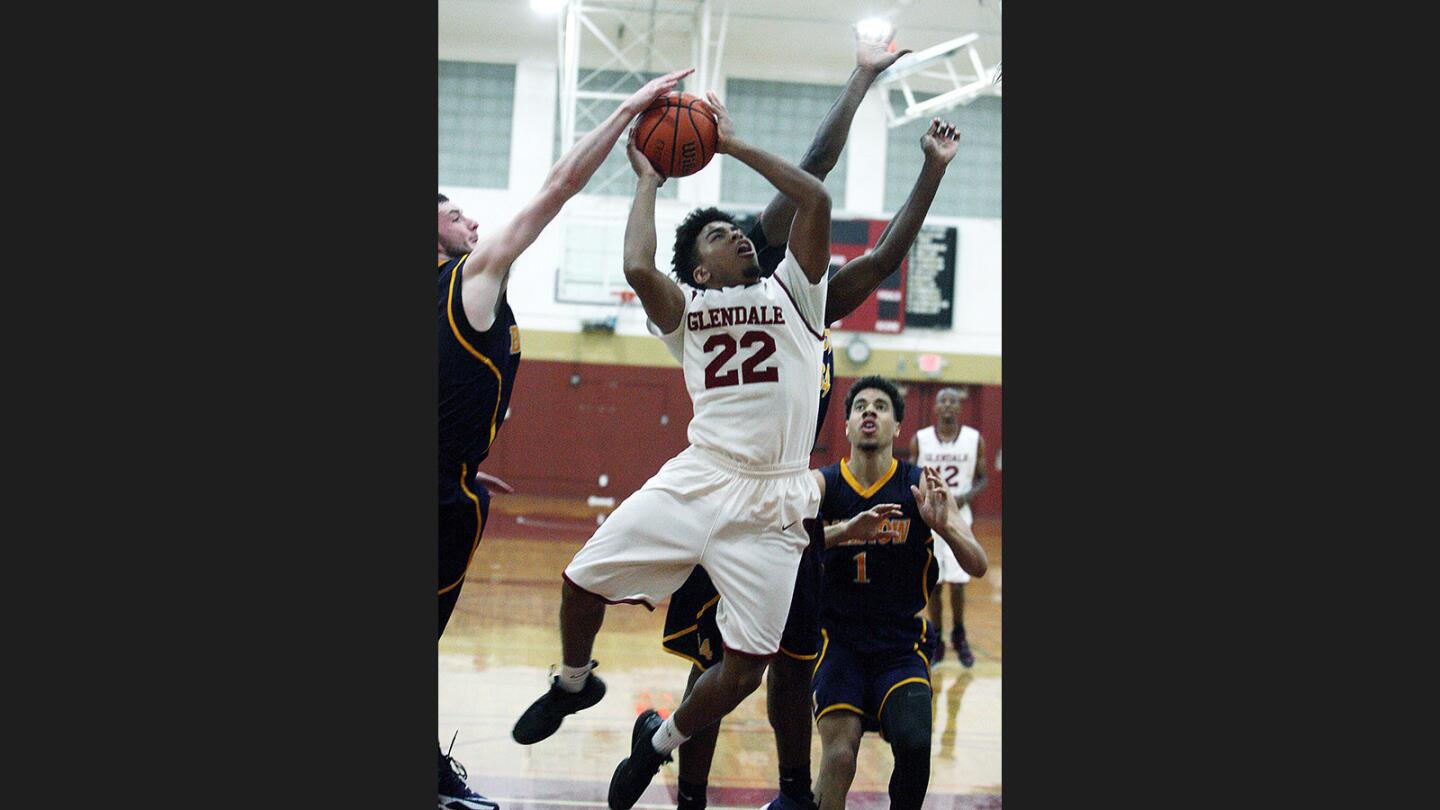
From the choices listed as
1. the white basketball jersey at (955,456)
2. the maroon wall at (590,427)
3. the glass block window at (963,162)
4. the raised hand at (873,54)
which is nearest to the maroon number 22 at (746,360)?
the raised hand at (873,54)

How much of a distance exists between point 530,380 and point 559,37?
4.90m

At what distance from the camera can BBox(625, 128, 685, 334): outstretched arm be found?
4156mm

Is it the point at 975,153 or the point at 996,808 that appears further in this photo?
the point at 975,153

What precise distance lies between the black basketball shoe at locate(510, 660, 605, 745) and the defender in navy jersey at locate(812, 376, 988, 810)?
3.01 feet

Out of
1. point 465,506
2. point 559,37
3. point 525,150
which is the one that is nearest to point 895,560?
point 465,506

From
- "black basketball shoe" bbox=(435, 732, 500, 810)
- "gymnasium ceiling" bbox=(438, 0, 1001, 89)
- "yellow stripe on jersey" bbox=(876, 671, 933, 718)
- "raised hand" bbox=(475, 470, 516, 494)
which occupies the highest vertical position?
"gymnasium ceiling" bbox=(438, 0, 1001, 89)

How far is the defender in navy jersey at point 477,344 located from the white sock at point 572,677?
474mm

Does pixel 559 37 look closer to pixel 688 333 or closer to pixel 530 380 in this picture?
pixel 530 380

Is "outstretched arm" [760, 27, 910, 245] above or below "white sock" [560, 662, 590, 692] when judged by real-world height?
above

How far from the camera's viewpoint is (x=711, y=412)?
14.4 ft

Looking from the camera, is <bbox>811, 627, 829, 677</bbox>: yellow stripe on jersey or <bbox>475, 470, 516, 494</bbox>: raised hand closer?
<bbox>475, 470, 516, 494</bbox>: raised hand

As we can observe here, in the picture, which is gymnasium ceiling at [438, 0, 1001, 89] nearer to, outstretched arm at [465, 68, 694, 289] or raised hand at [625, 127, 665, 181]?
raised hand at [625, 127, 665, 181]

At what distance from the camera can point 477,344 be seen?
422 centimetres

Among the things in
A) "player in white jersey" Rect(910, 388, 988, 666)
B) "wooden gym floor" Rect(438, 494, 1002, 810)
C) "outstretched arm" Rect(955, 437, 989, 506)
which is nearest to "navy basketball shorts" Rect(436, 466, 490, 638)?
"wooden gym floor" Rect(438, 494, 1002, 810)
